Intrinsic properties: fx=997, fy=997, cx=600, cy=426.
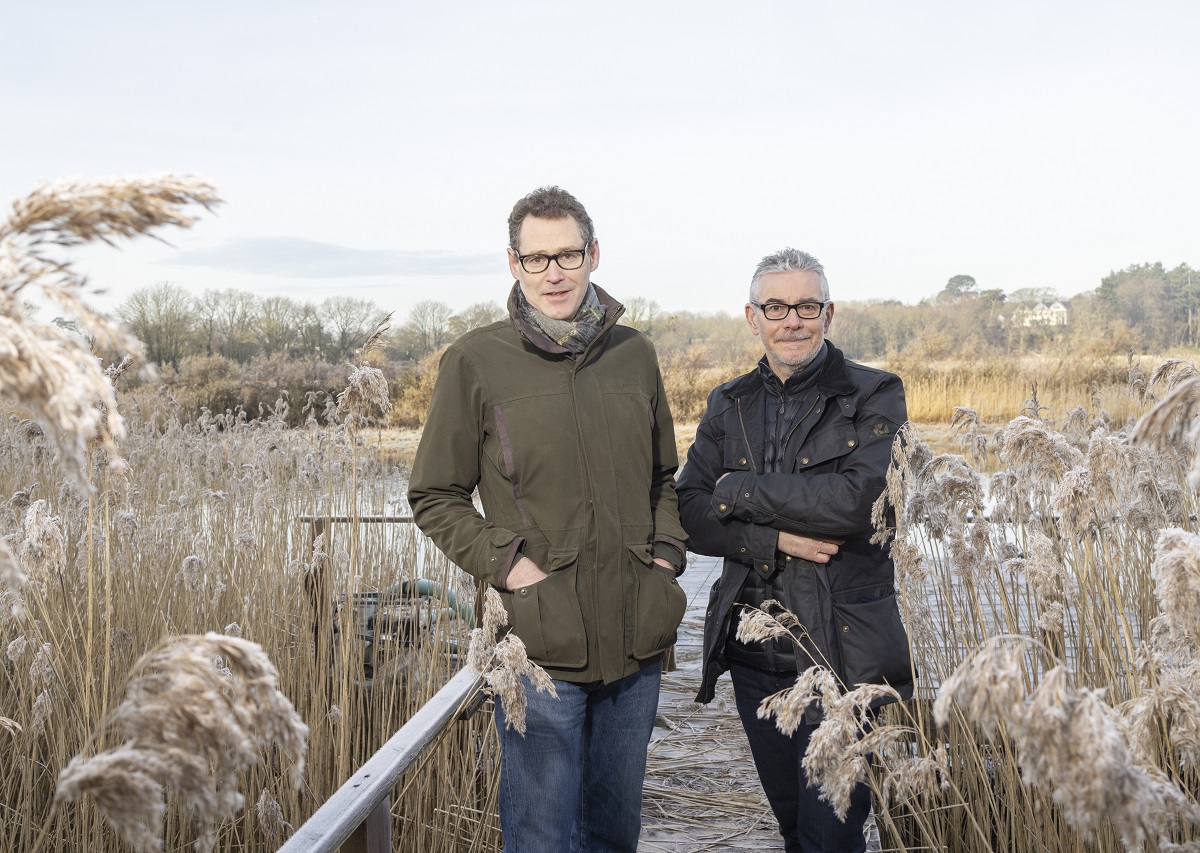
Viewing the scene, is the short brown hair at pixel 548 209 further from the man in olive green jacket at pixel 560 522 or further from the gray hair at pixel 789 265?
the gray hair at pixel 789 265

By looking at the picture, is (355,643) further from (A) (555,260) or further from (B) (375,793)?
(A) (555,260)

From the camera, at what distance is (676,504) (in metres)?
2.54

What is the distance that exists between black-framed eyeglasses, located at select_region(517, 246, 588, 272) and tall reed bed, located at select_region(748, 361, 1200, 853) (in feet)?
2.71

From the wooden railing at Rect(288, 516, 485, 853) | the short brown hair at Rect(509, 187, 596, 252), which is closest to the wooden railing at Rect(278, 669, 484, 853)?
the wooden railing at Rect(288, 516, 485, 853)

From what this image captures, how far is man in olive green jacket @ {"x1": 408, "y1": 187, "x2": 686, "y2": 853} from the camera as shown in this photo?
221 centimetres

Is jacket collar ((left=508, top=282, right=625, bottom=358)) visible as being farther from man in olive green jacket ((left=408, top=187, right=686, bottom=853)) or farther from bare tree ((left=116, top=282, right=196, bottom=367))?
bare tree ((left=116, top=282, right=196, bottom=367))

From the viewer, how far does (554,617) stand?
7.21 feet

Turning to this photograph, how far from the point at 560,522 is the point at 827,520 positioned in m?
0.67

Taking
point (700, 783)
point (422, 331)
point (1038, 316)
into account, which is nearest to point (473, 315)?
point (422, 331)

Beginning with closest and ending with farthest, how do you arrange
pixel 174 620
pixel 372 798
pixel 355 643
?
pixel 372 798 → pixel 355 643 → pixel 174 620

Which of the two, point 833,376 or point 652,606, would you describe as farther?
point 833,376

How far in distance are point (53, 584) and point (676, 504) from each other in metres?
2.33

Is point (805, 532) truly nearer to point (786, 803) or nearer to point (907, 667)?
point (907, 667)

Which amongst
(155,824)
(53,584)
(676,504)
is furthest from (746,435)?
(53,584)
